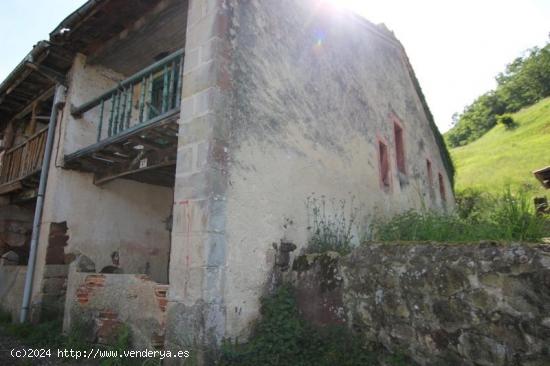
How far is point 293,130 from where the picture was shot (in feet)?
16.7

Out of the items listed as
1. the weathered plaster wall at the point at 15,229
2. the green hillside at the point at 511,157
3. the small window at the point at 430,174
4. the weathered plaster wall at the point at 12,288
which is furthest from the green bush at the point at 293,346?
the green hillside at the point at 511,157

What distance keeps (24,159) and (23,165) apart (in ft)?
0.48

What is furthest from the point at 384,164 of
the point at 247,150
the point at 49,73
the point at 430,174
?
the point at 49,73

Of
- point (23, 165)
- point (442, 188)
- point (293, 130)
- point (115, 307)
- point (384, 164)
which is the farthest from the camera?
point (442, 188)

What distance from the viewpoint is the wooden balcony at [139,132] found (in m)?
4.71

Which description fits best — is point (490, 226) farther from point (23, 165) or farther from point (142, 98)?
point (23, 165)

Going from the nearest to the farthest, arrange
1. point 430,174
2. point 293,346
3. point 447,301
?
point 447,301
point 293,346
point 430,174

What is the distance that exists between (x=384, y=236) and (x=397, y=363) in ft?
7.13

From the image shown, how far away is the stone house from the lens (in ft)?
12.5

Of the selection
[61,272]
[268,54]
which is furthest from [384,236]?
[61,272]

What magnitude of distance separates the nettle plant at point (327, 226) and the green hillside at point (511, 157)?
1412cm

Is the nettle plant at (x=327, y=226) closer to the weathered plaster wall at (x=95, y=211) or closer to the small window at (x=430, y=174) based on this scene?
the weathered plaster wall at (x=95, y=211)

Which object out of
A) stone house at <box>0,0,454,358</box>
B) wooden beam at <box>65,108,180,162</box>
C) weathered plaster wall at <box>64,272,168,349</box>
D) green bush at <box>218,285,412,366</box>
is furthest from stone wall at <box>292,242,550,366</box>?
wooden beam at <box>65,108,180,162</box>

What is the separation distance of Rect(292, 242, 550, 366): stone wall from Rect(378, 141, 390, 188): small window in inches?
179
